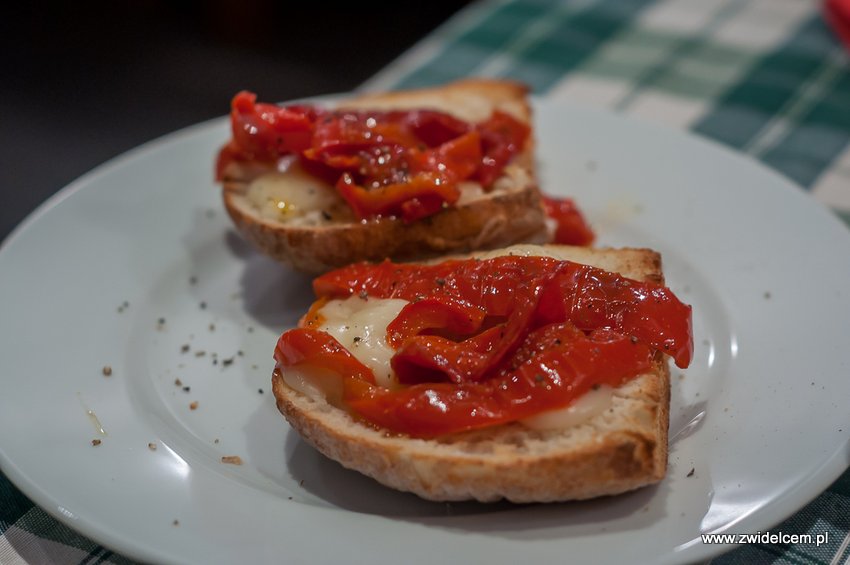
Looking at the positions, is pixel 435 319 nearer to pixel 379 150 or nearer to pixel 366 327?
pixel 366 327

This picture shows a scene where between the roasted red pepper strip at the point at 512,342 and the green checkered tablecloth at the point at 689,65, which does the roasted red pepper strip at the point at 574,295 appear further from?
the green checkered tablecloth at the point at 689,65

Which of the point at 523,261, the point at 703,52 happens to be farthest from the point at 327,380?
the point at 703,52

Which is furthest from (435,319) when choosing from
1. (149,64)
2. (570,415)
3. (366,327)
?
(149,64)

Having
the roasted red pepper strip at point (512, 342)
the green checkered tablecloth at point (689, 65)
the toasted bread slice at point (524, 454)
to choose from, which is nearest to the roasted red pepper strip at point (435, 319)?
the roasted red pepper strip at point (512, 342)

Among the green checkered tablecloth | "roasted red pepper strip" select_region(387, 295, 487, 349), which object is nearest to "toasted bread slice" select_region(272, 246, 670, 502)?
"roasted red pepper strip" select_region(387, 295, 487, 349)

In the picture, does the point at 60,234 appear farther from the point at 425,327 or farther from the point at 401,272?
the point at 425,327

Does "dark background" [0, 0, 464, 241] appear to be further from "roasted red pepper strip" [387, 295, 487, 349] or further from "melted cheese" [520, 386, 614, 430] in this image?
"melted cheese" [520, 386, 614, 430]
